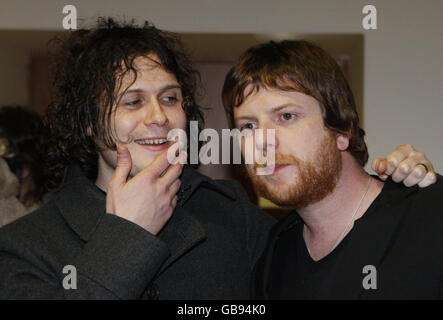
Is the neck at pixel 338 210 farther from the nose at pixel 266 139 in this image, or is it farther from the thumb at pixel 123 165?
the thumb at pixel 123 165

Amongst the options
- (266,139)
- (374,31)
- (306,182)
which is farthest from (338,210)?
(374,31)

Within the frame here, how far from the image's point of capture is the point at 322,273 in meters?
1.18

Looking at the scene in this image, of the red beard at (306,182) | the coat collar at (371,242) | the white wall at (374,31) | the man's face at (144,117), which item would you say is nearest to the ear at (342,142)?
the red beard at (306,182)

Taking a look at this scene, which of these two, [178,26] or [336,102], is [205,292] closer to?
[336,102]

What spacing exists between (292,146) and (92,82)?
60 centimetres

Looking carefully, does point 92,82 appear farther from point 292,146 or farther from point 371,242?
point 371,242

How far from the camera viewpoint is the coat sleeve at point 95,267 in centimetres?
97

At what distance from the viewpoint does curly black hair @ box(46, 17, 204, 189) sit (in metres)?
1.28

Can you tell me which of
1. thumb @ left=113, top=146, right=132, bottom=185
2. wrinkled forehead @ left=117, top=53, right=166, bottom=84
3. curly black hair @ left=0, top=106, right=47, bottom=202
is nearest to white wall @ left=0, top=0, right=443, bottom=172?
curly black hair @ left=0, top=106, right=47, bottom=202

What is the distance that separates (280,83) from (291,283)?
54 cm

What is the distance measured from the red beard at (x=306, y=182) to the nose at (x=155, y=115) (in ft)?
0.94

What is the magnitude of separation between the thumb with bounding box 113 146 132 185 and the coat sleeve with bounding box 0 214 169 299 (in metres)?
0.12

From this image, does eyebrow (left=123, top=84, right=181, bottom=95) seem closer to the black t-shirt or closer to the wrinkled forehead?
the wrinkled forehead

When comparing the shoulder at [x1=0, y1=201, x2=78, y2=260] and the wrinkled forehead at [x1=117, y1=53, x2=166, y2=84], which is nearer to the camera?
the shoulder at [x1=0, y1=201, x2=78, y2=260]
